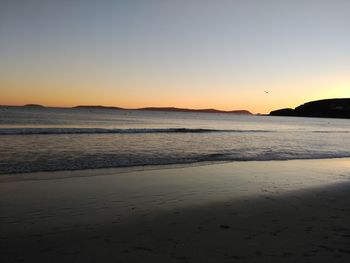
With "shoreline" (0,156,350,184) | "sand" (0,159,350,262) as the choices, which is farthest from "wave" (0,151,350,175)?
"sand" (0,159,350,262)

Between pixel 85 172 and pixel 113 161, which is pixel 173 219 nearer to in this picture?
pixel 85 172

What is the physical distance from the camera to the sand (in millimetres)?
4539

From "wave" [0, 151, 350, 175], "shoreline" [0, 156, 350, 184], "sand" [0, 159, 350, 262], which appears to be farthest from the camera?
"wave" [0, 151, 350, 175]

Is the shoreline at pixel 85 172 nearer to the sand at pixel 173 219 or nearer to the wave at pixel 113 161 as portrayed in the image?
the sand at pixel 173 219

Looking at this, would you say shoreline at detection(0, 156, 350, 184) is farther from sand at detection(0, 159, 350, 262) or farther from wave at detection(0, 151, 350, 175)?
wave at detection(0, 151, 350, 175)

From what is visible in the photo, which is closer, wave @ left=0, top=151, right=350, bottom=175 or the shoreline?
the shoreline

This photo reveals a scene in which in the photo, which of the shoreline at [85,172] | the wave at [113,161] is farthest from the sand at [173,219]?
the wave at [113,161]

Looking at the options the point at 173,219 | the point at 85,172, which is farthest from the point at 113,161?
the point at 173,219

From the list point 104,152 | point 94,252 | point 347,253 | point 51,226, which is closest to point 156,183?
point 51,226

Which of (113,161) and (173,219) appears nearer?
(173,219)

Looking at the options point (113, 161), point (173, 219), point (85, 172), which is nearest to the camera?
point (173, 219)

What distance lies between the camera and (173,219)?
20.1 feet

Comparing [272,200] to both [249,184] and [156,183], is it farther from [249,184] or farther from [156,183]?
[156,183]

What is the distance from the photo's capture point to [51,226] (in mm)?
5566
